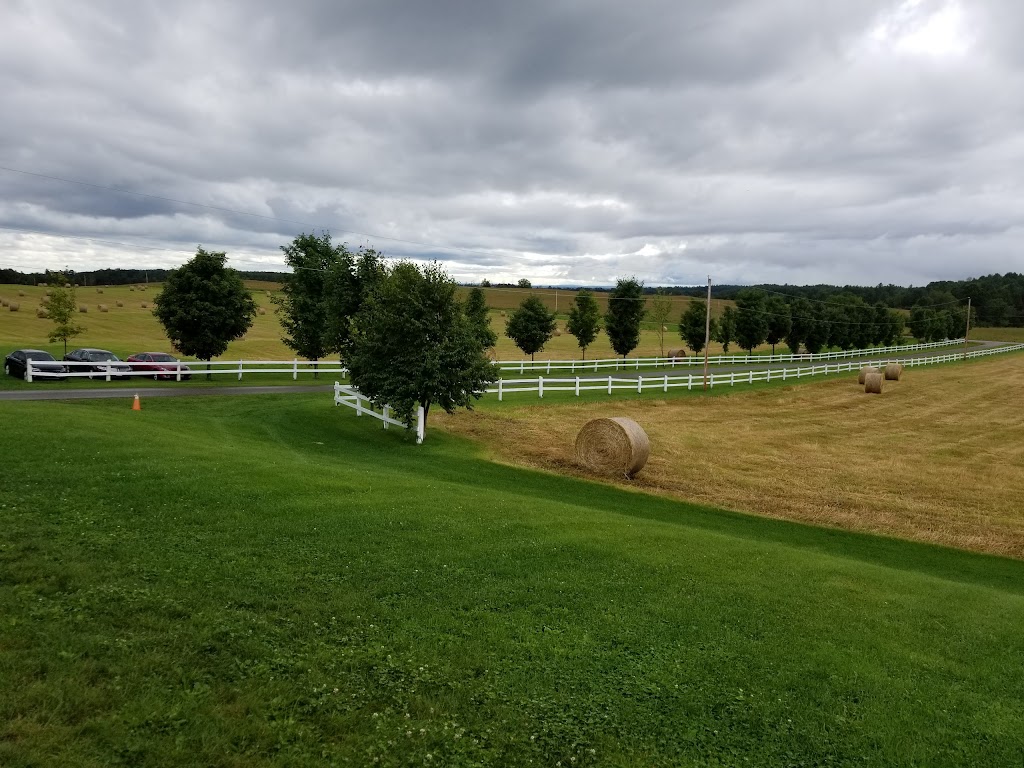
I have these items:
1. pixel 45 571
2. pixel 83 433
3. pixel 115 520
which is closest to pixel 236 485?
pixel 115 520

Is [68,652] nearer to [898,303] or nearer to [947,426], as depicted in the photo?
[947,426]

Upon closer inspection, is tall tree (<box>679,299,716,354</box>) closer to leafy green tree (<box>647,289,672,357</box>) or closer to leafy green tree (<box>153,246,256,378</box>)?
leafy green tree (<box>647,289,672,357</box>)

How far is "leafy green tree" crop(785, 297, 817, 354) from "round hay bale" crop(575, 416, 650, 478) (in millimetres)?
64274

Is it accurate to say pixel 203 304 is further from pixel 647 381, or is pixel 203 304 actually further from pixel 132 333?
pixel 132 333

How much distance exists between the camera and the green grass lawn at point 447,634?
15.4 feet

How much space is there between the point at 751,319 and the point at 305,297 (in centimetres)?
5073

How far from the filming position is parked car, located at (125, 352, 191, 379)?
2903 cm

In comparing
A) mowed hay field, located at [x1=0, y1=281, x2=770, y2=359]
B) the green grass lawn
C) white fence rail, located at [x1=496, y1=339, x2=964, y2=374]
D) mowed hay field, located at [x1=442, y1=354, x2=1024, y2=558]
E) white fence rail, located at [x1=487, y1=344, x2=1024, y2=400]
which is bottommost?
mowed hay field, located at [x1=442, y1=354, x2=1024, y2=558]

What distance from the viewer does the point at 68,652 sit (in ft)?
16.9

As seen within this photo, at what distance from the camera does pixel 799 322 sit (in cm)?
7512

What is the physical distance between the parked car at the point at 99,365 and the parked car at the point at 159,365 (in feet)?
2.15

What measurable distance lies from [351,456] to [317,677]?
40.4 feet

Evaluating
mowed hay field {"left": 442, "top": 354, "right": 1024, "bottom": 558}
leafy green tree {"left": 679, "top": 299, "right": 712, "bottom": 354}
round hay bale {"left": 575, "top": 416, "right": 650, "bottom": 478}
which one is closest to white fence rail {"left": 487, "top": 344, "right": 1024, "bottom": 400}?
mowed hay field {"left": 442, "top": 354, "right": 1024, "bottom": 558}

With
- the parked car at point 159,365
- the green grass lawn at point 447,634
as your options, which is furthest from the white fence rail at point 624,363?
the green grass lawn at point 447,634
